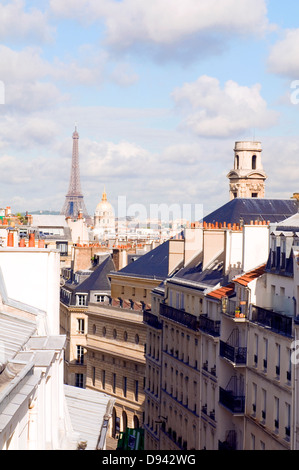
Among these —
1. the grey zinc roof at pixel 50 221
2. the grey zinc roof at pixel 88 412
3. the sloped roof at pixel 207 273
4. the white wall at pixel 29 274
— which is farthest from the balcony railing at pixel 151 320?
the grey zinc roof at pixel 50 221

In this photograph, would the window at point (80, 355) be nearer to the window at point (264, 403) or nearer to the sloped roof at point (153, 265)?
the sloped roof at point (153, 265)

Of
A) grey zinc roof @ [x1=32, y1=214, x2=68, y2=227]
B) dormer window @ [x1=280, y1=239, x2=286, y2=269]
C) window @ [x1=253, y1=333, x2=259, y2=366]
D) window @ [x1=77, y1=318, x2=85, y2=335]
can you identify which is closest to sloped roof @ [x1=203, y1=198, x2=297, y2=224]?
window @ [x1=77, y1=318, x2=85, y2=335]

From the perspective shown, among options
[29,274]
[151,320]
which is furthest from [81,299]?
[29,274]

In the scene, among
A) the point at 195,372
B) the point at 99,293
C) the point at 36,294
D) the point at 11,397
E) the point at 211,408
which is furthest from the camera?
the point at 99,293

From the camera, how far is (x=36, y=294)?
24.0m

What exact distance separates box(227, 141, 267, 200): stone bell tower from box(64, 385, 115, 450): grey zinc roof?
94.1 meters

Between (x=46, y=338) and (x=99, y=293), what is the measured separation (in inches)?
2488

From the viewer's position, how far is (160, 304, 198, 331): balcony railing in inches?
1940

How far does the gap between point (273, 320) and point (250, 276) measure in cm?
561

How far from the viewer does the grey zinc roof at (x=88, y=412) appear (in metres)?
21.2

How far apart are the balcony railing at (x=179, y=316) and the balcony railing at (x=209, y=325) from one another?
1701mm

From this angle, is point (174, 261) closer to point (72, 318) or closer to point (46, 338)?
point (72, 318)

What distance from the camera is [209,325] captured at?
45406mm
